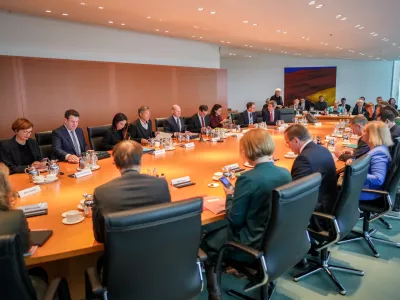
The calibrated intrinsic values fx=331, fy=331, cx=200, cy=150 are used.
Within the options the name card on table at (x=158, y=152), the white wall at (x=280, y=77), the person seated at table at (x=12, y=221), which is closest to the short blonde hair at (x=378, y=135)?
the name card on table at (x=158, y=152)

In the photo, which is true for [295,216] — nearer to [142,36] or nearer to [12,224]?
[12,224]

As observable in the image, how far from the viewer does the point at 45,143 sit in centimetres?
427

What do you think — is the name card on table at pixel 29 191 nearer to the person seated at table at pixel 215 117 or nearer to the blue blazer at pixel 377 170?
the blue blazer at pixel 377 170

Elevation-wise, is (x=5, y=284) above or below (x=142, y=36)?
below

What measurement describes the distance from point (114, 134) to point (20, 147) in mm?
1279

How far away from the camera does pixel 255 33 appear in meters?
8.28

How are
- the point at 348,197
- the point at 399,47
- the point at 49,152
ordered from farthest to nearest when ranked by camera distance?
the point at 399,47
the point at 49,152
the point at 348,197

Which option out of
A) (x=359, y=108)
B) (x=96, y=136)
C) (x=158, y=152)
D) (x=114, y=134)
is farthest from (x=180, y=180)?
(x=359, y=108)

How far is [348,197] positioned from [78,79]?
19.1 ft

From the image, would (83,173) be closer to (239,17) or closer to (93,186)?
(93,186)

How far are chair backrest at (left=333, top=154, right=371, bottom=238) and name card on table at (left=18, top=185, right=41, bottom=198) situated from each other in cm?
224

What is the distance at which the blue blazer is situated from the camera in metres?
2.92

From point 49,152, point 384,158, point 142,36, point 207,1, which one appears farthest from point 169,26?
point 384,158

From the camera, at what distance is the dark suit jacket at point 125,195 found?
1.70 metres
